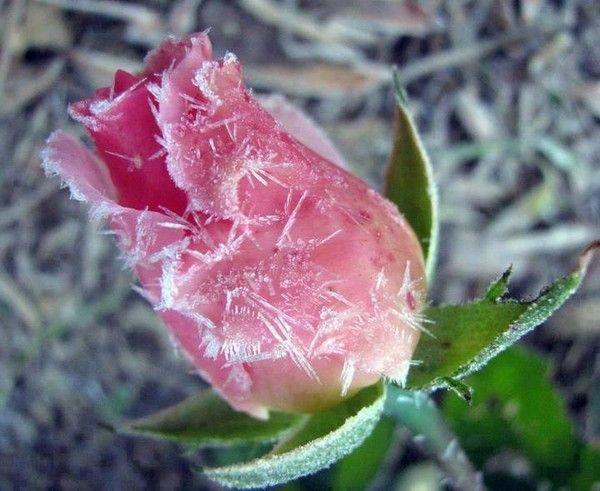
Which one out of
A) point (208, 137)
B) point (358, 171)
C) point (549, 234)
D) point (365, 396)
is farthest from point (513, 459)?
point (208, 137)

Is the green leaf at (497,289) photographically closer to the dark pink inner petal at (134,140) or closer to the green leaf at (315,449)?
the green leaf at (315,449)

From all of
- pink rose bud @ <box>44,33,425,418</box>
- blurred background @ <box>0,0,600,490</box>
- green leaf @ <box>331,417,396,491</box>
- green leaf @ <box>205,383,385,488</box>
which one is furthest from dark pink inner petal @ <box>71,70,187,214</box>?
blurred background @ <box>0,0,600,490</box>

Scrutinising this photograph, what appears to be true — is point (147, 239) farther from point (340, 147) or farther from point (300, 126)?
point (340, 147)

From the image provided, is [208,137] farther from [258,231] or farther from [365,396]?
[365,396]

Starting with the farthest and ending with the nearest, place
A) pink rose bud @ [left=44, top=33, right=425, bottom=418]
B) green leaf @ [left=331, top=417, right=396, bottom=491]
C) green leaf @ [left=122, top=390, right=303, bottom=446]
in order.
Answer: green leaf @ [left=331, top=417, right=396, bottom=491], green leaf @ [left=122, top=390, right=303, bottom=446], pink rose bud @ [left=44, top=33, right=425, bottom=418]

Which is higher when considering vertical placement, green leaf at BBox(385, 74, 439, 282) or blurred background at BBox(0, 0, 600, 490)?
green leaf at BBox(385, 74, 439, 282)

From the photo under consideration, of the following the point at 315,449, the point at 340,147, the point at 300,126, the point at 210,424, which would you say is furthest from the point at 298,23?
the point at 315,449

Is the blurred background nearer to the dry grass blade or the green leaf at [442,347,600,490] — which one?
the dry grass blade
